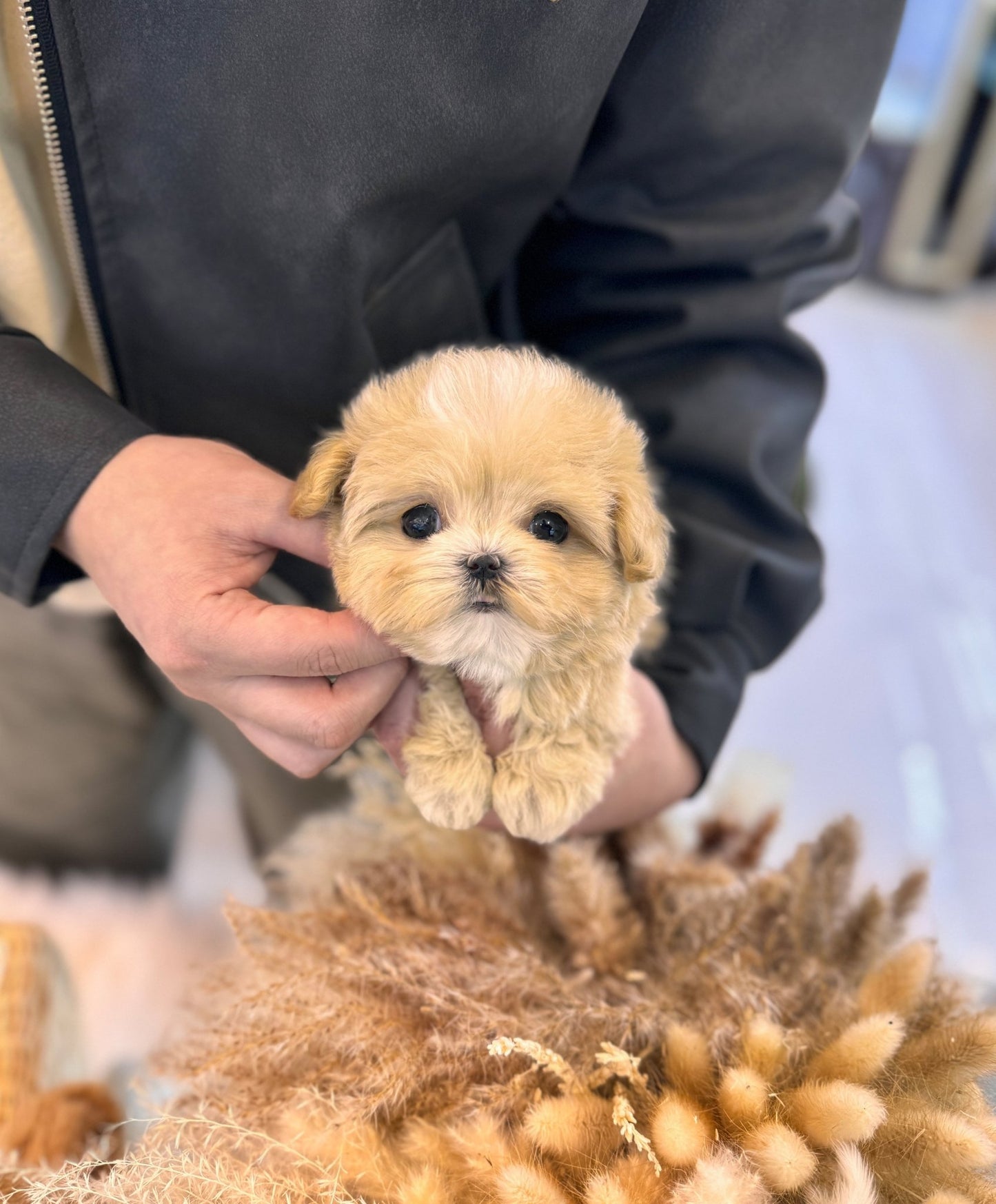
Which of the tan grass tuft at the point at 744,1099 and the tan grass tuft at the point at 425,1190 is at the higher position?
the tan grass tuft at the point at 744,1099

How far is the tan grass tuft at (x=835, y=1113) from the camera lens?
50 cm

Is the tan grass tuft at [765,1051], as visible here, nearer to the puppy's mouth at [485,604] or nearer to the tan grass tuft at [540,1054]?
the tan grass tuft at [540,1054]

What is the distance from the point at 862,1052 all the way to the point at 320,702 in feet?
1.33

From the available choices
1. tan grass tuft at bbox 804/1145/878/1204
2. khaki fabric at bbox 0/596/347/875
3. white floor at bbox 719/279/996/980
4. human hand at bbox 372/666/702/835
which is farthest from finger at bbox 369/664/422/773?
white floor at bbox 719/279/996/980

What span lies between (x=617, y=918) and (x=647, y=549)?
1.20 feet

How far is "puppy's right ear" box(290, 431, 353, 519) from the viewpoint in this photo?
0.56m

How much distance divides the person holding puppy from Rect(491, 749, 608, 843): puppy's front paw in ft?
0.10

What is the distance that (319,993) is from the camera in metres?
0.64

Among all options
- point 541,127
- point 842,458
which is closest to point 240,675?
point 541,127

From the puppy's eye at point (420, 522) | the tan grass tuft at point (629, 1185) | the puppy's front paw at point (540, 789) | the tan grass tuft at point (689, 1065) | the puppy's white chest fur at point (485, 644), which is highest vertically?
the puppy's eye at point (420, 522)

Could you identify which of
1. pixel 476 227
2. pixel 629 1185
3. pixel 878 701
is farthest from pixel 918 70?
pixel 629 1185

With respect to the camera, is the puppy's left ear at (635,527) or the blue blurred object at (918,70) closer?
the puppy's left ear at (635,527)

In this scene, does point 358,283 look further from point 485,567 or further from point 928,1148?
point 928,1148

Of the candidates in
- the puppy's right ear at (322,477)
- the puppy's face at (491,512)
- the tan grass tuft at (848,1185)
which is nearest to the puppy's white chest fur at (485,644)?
the puppy's face at (491,512)
